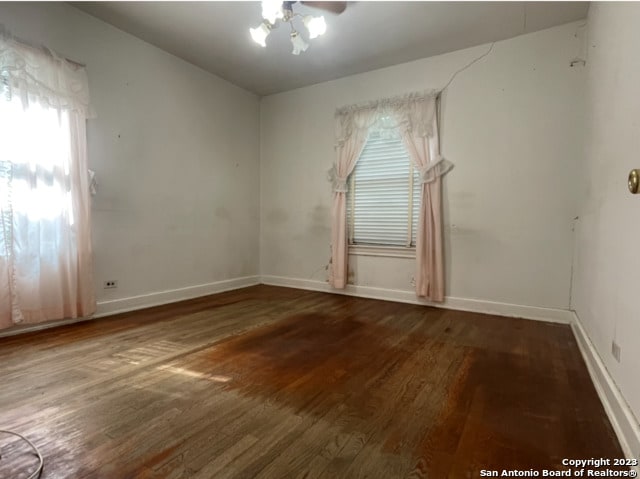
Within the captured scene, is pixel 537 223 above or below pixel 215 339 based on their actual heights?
above

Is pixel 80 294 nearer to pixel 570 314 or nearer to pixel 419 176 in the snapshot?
pixel 419 176

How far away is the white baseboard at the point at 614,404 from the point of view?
1339 mm

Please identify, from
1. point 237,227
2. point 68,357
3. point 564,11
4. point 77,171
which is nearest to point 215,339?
point 68,357

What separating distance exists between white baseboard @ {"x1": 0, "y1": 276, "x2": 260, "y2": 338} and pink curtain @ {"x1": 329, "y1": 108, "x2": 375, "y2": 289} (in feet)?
4.98

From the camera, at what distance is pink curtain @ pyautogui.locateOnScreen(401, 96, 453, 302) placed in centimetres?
381

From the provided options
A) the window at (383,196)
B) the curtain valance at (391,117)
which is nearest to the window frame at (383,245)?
the window at (383,196)

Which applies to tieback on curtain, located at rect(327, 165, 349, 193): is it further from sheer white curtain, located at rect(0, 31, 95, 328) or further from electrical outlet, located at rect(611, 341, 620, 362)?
electrical outlet, located at rect(611, 341, 620, 362)

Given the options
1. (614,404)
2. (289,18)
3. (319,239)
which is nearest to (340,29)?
(289,18)

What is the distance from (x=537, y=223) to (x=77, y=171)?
14.8 ft

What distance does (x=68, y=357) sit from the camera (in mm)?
2324

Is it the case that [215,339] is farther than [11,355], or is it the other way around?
[215,339]

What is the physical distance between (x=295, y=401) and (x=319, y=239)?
3.17 m

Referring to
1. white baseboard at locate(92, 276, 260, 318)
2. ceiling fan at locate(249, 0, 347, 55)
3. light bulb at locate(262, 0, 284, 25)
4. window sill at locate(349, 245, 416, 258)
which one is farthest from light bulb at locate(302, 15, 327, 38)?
white baseboard at locate(92, 276, 260, 318)

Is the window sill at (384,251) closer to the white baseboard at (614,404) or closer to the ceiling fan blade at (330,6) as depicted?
the white baseboard at (614,404)
